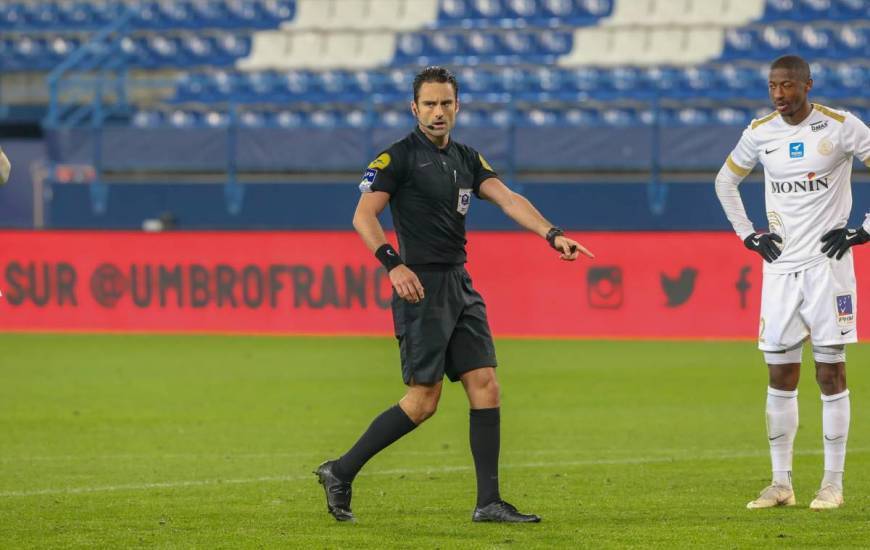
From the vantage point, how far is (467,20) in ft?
97.3

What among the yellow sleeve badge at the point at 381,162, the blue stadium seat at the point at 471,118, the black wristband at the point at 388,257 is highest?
the blue stadium seat at the point at 471,118

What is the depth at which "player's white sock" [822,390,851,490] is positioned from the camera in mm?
7441

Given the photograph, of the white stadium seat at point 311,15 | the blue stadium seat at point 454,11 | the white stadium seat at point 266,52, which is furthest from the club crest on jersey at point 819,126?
the white stadium seat at point 311,15

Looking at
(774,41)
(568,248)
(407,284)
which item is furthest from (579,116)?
(407,284)

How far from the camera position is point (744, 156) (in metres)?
7.73

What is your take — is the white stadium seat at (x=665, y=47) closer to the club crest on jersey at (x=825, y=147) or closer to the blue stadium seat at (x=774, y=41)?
the blue stadium seat at (x=774, y=41)

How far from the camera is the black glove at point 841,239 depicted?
7.31 m

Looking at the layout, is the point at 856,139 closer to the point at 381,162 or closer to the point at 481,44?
the point at 381,162

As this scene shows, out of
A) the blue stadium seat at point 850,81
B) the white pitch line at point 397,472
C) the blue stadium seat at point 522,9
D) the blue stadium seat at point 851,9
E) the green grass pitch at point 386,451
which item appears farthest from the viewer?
the blue stadium seat at point 522,9

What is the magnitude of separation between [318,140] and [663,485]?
19.1m

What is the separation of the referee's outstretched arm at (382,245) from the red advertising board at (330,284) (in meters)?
12.3

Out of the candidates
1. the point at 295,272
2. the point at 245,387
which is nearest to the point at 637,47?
the point at 295,272

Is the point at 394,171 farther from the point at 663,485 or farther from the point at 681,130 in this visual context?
the point at 681,130

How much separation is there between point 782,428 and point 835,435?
0.25 m
